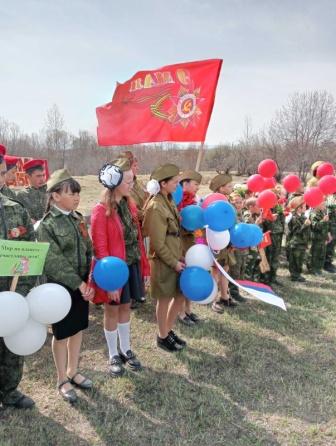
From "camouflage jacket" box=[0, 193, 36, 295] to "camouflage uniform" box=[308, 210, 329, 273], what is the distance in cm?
624

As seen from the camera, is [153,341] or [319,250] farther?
[319,250]

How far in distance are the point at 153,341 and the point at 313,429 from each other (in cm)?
194

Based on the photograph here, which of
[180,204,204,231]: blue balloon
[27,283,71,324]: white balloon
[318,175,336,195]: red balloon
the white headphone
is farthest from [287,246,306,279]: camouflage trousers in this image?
[27,283,71,324]: white balloon

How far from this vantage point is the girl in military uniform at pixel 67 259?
2.85 m

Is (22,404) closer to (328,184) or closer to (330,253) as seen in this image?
(328,184)

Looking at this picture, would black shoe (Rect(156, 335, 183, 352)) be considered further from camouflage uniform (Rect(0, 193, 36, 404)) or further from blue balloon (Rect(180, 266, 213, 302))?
camouflage uniform (Rect(0, 193, 36, 404))

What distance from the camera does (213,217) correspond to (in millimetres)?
3705

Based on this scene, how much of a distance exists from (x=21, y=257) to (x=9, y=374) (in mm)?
1093

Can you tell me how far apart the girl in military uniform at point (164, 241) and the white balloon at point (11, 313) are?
4.95 feet

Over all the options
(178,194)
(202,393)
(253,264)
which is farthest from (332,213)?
(202,393)

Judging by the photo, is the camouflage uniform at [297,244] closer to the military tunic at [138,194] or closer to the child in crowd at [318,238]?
the child in crowd at [318,238]

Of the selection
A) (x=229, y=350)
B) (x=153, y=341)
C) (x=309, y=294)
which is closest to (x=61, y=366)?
(x=153, y=341)

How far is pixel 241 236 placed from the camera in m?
4.14

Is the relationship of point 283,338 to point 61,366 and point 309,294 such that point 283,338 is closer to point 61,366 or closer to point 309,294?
point 309,294
